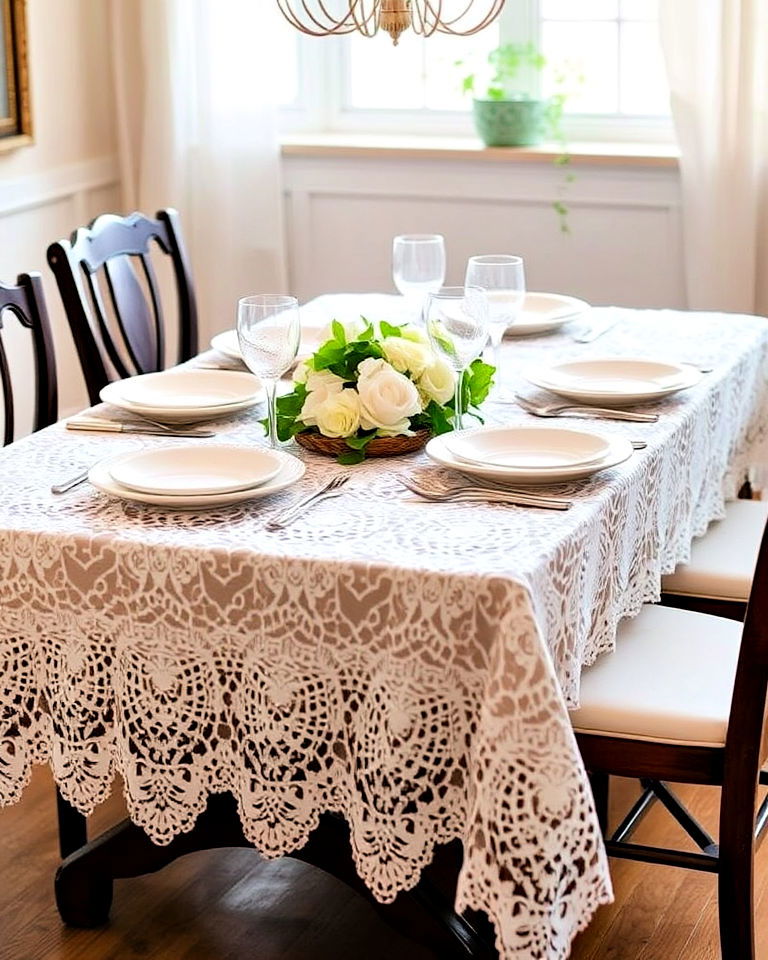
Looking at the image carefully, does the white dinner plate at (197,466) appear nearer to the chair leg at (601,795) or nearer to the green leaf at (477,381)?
the green leaf at (477,381)

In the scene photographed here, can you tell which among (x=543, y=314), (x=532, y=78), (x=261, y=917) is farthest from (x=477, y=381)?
(x=532, y=78)

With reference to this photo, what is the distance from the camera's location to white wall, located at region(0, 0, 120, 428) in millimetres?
3924

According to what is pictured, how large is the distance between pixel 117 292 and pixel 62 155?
152cm

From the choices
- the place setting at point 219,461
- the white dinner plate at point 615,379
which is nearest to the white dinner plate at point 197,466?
the place setting at point 219,461

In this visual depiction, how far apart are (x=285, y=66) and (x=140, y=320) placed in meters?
1.84

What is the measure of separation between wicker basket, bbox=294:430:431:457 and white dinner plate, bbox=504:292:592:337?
0.67 m

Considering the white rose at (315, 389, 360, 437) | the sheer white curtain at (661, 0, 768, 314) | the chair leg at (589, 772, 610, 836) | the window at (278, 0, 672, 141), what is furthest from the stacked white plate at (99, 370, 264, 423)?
the window at (278, 0, 672, 141)

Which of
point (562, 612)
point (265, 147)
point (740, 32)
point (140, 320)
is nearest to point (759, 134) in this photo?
point (740, 32)

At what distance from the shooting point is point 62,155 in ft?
13.5

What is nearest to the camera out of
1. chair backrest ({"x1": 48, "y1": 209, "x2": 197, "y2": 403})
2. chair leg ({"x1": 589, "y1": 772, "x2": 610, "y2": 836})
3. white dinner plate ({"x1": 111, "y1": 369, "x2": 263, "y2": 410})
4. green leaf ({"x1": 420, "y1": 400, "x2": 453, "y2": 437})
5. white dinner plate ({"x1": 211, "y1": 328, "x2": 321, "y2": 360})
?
green leaf ({"x1": 420, "y1": 400, "x2": 453, "y2": 437})

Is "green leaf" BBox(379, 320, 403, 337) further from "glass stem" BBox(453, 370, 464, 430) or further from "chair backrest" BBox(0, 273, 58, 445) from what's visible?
"chair backrest" BBox(0, 273, 58, 445)

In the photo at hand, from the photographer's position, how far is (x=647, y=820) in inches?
97.9

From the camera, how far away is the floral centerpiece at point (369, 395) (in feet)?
6.52

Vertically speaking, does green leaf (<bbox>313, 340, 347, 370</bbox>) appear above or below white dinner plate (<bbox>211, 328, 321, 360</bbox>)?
above
